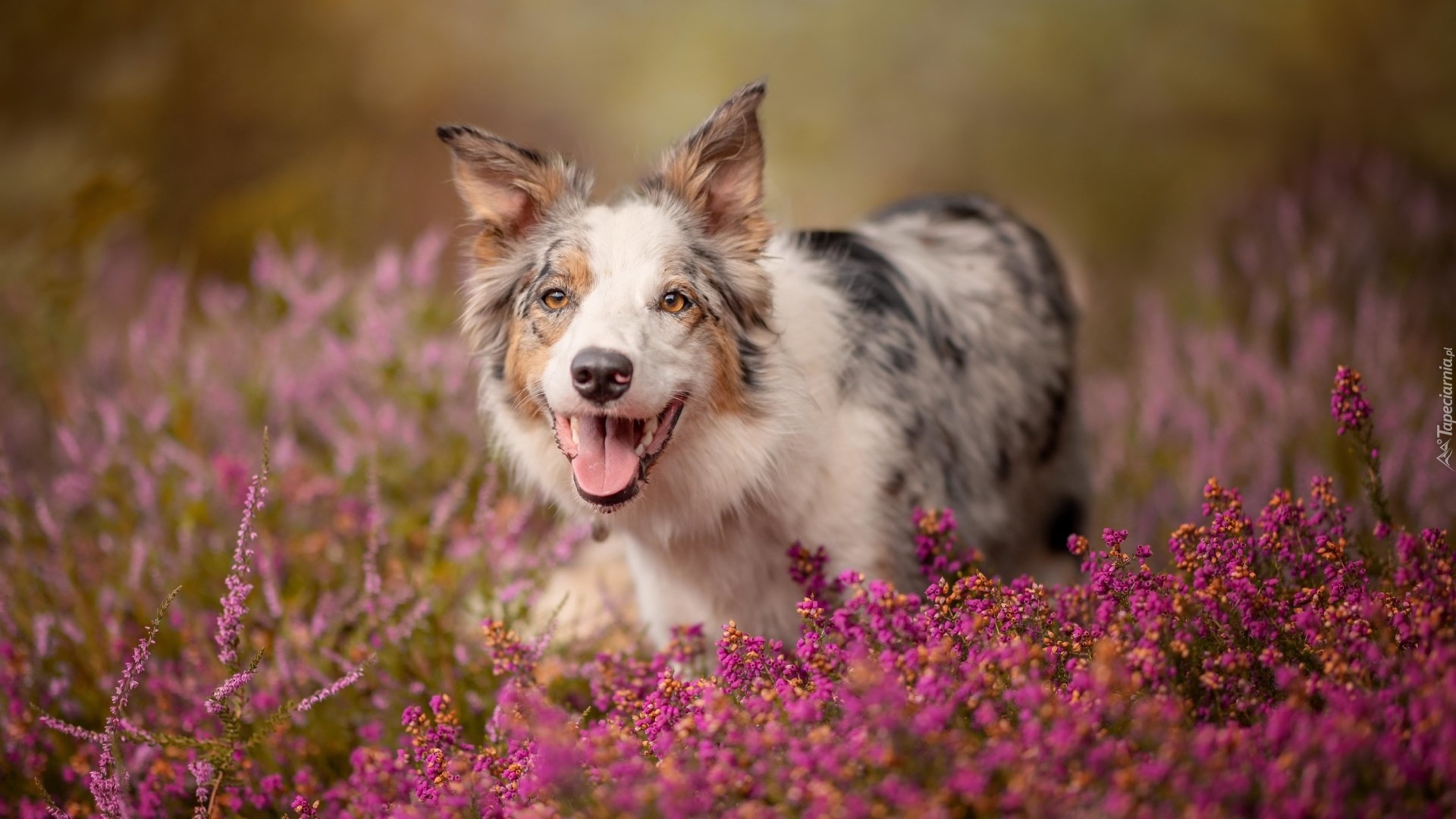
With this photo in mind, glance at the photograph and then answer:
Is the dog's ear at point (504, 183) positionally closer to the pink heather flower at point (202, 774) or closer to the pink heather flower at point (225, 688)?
the pink heather flower at point (225, 688)

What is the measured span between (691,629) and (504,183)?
54.3 inches

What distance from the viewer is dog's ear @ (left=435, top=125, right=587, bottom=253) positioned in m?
2.87

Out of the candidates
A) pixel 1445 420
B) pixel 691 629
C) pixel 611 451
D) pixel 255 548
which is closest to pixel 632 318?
pixel 611 451

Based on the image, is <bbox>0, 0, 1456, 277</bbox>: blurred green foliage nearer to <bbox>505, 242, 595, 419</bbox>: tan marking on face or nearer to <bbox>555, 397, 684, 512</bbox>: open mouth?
<bbox>505, 242, 595, 419</bbox>: tan marking on face

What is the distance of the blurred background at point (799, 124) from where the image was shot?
5.39 meters

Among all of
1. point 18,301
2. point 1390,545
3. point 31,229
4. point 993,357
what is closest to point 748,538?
point 993,357

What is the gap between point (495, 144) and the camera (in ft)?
9.40

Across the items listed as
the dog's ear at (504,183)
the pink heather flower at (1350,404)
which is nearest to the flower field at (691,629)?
the pink heather flower at (1350,404)

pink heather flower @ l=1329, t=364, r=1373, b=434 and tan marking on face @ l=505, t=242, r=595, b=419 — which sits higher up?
tan marking on face @ l=505, t=242, r=595, b=419

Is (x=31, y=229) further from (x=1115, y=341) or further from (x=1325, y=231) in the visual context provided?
(x=1325, y=231)

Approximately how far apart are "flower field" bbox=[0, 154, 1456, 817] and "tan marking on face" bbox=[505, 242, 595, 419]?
25.3 inches

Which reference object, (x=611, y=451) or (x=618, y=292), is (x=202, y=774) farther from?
(x=618, y=292)

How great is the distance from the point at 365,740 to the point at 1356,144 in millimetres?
5944

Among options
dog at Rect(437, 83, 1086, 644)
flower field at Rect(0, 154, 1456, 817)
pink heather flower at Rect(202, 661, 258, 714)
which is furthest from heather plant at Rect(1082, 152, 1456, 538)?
pink heather flower at Rect(202, 661, 258, 714)
